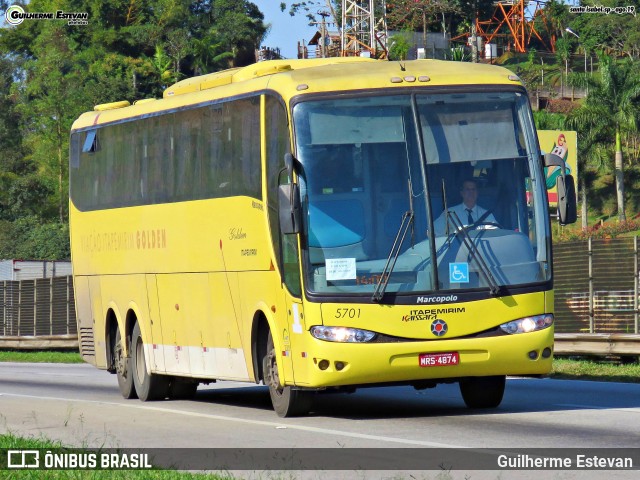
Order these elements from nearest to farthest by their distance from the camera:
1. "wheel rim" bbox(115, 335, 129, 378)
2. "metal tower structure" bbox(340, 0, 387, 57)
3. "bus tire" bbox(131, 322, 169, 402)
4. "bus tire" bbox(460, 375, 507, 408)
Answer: "bus tire" bbox(460, 375, 507, 408) → "bus tire" bbox(131, 322, 169, 402) → "wheel rim" bbox(115, 335, 129, 378) → "metal tower structure" bbox(340, 0, 387, 57)

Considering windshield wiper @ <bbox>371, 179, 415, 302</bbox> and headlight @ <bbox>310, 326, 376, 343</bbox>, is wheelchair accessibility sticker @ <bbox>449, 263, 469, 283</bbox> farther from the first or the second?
headlight @ <bbox>310, 326, 376, 343</bbox>

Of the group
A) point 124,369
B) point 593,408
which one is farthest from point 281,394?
point 124,369

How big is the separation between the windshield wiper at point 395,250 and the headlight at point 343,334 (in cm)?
36

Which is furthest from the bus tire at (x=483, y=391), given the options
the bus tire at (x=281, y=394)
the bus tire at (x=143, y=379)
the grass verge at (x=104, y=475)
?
the grass verge at (x=104, y=475)

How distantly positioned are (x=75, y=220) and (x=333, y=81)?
931 centimetres

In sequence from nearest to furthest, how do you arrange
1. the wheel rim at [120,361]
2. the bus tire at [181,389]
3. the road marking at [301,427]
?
1. the road marking at [301,427]
2. the bus tire at [181,389]
3. the wheel rim at [120,361]

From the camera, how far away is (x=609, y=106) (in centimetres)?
7525

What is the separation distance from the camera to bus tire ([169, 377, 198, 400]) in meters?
20.6

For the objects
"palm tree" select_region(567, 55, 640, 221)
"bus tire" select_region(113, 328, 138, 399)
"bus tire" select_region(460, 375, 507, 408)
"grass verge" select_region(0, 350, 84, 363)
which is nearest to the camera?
"bus tire" select_region(460, 375, 507, 408)

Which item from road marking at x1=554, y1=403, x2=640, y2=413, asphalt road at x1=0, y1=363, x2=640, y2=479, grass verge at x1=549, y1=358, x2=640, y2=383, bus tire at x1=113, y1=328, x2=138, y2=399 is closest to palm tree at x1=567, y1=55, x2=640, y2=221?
grass verge at x1=549, y1=358, x2=640, y2=383

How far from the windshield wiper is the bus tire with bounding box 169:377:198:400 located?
6.55 meters

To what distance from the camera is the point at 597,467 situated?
1045 centimetres

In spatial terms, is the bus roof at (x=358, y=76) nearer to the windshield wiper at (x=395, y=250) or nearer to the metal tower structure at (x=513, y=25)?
the windshield wiper at (x=395, y=250)

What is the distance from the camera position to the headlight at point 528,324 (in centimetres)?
1487
